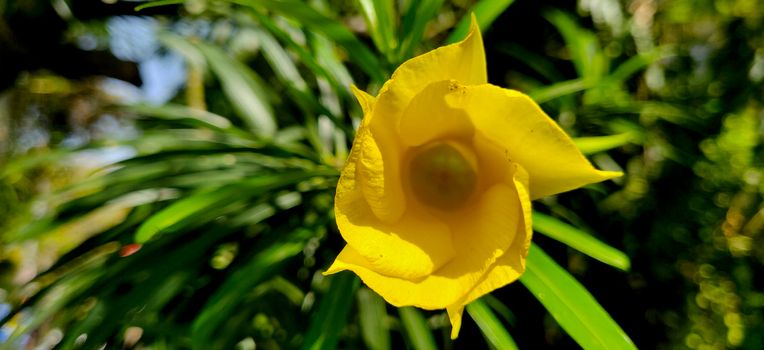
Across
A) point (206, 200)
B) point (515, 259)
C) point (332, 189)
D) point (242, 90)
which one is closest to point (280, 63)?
point (242, 90)

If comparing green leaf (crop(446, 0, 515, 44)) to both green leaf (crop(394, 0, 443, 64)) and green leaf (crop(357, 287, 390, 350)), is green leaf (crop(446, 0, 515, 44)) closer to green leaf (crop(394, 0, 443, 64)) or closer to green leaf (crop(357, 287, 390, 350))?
green leaf (crop(394, 0, 443, 64))

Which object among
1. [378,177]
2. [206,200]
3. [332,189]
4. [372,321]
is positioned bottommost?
[372,321]

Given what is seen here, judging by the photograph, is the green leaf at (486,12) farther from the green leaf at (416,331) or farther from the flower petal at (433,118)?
the green leaf at (416,331)

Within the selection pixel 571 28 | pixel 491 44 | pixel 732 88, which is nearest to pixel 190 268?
pixel 571 28

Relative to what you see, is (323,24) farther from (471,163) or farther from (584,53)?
(584,53)

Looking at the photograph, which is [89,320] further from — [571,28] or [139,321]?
[571,28]

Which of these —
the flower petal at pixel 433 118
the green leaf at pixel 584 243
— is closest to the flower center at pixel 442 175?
the flower petal at pixel 433 118
